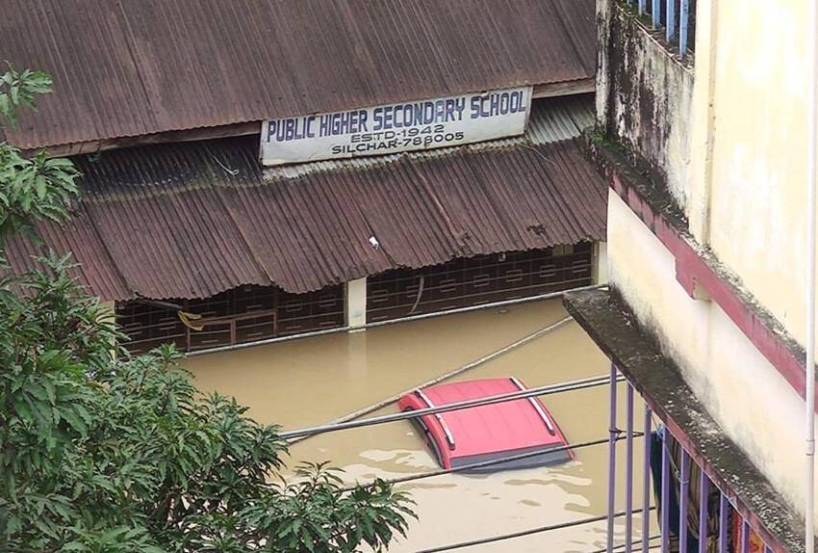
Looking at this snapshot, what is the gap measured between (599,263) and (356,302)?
2580mm

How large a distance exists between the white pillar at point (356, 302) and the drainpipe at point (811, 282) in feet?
37.6

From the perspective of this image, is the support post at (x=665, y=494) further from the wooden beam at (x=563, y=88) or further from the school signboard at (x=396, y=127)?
the wooden beam at (x=563, y=88)

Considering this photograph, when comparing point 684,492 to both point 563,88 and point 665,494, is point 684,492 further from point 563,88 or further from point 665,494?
Answer: point 563,88

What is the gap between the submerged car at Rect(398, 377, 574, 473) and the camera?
15023 mm

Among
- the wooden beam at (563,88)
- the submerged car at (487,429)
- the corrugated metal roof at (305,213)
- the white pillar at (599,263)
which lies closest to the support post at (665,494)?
the submerged car at (487,429)

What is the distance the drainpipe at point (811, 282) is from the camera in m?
5.50

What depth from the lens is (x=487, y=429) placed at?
15.3 m

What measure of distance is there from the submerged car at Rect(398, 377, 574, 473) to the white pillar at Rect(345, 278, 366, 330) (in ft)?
5.00

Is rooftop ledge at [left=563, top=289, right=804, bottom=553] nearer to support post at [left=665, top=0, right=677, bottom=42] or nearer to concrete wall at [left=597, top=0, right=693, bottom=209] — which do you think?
concrete wall at [left=597, top=0, right=693, bottom=209]

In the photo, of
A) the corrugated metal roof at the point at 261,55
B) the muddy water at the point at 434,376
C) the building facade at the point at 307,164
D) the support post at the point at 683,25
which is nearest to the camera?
the support post at the point at 683,25

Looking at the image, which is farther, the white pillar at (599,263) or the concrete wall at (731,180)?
the white pillar at (599,263)

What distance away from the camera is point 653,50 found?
7156 millimetres

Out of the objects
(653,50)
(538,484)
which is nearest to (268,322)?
(538,484)

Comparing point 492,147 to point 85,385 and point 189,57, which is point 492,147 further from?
point 85,385
